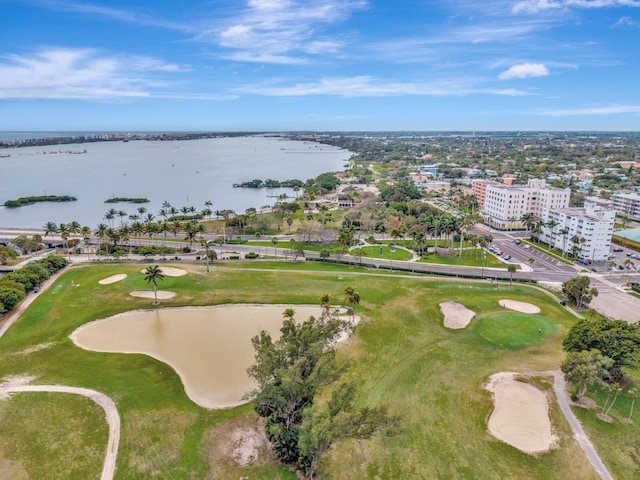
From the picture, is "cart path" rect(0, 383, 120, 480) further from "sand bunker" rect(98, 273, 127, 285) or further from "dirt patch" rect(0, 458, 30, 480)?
"sand bunker" rect(98, 273, 127, 285)

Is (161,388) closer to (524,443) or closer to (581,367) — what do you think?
(524,443)

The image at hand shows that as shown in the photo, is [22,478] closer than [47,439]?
Yes

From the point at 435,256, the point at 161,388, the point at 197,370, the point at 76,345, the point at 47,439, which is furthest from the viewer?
the point at 435,256

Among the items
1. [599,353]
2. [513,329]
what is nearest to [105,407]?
[599,353]

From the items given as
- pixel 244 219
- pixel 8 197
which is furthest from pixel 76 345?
pixel 8 197

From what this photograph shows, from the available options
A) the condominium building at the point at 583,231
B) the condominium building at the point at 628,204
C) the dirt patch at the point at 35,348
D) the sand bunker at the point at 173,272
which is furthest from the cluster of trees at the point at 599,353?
the condominium building at the point at 628,204

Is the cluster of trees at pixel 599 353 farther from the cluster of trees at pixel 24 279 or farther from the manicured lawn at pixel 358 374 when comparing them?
the cluster of trees at pixel 24 279

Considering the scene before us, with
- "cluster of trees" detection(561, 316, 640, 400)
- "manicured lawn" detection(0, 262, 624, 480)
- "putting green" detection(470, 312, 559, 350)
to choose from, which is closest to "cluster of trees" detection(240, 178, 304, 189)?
"manicured lawn" detection(0, 262, 624, 480)
